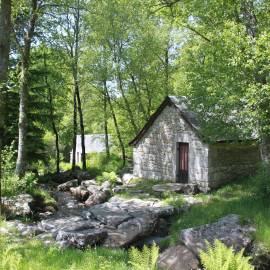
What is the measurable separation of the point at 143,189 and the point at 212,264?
580 inches

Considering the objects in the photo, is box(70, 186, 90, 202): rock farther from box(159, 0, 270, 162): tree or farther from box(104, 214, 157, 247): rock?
→ box(159, 0, 270, 162): tree

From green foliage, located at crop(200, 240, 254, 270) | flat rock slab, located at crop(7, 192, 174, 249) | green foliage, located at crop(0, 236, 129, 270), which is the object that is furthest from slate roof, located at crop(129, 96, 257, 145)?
green foliage, located at crop(200, 240, 254, 270)

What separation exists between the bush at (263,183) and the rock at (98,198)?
8.08 meters

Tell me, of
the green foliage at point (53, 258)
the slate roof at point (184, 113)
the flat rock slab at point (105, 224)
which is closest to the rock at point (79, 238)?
the flat rock slab at point (105, 224)

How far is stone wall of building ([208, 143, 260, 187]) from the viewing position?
18.7m

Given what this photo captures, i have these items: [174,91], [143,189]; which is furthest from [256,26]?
[174,91]

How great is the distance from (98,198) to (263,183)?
28.3 ft

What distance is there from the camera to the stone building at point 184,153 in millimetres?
18703

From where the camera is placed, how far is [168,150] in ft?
67.8

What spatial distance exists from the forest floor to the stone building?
3.45ft

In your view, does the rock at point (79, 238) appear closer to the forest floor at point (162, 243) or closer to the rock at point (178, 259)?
the forest floor at point (162, 243)

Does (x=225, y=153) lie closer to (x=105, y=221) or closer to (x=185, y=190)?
(x=185, y=190)

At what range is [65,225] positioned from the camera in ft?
39.7

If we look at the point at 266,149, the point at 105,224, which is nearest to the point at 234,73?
the point at 266,149
